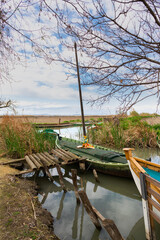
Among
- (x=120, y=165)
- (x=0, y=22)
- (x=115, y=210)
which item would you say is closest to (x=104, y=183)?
(x=120, y=165)

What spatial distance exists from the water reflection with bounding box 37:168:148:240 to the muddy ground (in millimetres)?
476

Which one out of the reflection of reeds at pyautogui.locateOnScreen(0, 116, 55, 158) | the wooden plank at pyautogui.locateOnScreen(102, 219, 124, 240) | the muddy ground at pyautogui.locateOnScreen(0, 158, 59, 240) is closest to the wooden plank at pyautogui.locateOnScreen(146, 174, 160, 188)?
the wooden plank at pyautogui.locateOnScreen(102, 219, 124, 240)

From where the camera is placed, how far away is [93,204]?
4.79 metres

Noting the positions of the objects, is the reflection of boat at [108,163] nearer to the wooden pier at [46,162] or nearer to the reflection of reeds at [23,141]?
the wooden pier at [46,162]

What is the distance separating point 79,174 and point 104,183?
142cm

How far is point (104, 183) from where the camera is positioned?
627 centimetres

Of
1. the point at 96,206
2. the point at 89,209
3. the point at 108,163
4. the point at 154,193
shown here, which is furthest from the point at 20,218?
the point at 108,163

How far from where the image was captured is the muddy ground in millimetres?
2918

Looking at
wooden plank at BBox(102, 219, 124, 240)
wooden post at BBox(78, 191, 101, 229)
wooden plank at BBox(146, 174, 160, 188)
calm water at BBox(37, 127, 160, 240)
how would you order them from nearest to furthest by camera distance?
1. wooden plank at BBox(102, 219, 124, 240)
2. wooden plank at BBox(146, 174, 160, 188)
3. wooden post at BBox(78, 191, 101, 229)
4. calm water at BBox(37, 127, 160, 240)

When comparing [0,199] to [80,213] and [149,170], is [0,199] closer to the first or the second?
[80,213]

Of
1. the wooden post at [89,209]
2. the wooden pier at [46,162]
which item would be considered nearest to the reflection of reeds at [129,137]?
the wooden pier at [46,162]

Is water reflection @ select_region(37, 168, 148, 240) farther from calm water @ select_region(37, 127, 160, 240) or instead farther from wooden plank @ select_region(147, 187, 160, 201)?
wooden plank @ select_region(147, 187, 160, 201)

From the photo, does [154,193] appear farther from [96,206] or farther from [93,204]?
[93,204]

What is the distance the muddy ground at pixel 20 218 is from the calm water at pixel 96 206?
474 mm
